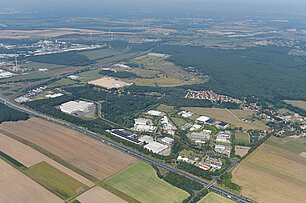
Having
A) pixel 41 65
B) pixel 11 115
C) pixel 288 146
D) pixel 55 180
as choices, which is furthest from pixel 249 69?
pixel 55 180

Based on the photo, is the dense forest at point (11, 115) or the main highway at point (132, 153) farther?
the dense forest at point (11, 115)

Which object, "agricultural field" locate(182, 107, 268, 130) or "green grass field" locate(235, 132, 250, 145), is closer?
"green grass field" locate(235, 132, 250, 145)

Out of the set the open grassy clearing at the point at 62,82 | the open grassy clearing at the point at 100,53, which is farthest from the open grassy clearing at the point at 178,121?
the open grassy clearing at the point at 100,53

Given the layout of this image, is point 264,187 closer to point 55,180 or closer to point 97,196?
point 97,196

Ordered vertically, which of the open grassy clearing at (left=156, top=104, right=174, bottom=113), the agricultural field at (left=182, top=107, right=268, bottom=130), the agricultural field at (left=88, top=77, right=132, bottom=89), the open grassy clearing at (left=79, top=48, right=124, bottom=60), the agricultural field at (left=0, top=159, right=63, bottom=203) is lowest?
the agricultural field at (left=0, top=159, right=63, bottom=203)

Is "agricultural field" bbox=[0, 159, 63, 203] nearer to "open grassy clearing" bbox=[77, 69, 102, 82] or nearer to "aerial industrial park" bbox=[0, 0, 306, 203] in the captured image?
"aerial industrial park" bbox=[0, 0, 306, 203]

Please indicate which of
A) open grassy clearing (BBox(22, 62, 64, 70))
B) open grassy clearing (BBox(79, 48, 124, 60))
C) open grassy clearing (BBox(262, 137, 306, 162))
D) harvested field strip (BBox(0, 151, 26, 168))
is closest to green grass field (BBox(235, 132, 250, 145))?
open grassy clearing (BBox(262, 137, 306, 162))

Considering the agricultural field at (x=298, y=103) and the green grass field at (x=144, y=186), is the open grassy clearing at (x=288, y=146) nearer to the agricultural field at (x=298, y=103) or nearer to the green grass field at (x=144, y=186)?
the agricultural field at (x=298, y=103)
